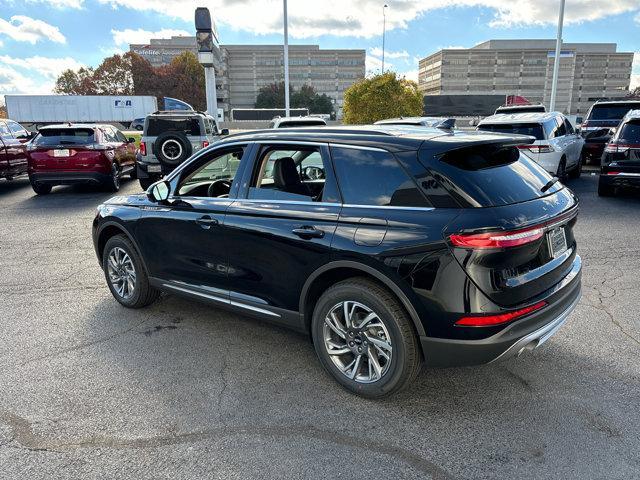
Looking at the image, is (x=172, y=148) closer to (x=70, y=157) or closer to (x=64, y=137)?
(x=70, y=157)

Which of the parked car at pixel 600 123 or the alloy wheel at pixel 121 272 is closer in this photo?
the alloy wheel at pixel 121 272

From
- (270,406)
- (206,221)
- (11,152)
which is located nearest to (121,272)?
(206,221)

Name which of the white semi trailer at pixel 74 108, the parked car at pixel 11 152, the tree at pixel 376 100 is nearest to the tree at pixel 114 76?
the white semi trailer at pixel 74 108

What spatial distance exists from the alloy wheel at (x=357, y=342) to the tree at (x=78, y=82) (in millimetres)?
99346

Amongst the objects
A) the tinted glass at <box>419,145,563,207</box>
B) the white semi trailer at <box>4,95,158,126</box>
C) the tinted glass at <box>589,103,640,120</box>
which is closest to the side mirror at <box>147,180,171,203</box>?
the tinted glass at <box>419,145,563,207</box>

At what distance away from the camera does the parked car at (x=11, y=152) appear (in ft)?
39.8

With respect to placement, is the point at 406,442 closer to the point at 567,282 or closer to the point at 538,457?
the point at 538,457

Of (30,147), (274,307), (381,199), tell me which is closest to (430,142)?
(381,199)

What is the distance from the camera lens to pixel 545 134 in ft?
34.0

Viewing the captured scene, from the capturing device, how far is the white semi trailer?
50.5 m

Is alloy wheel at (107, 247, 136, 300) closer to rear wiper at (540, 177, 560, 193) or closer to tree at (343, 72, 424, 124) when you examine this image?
rear wiper at (540, 177, 560, 193)

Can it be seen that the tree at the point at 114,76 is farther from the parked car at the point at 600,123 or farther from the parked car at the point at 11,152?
the parked car at the point at 600,123

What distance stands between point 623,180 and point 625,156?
470 millimetres

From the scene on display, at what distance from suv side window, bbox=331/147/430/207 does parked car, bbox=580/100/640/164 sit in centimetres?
1357
